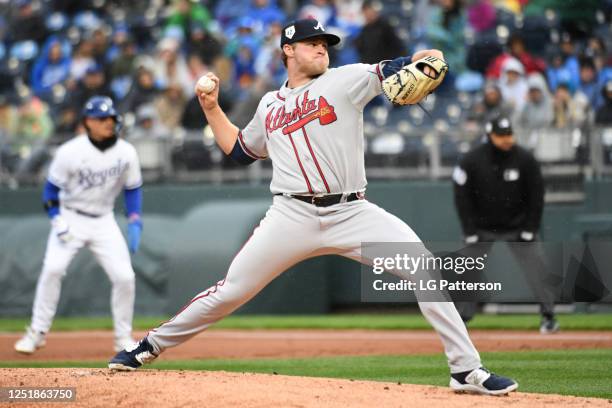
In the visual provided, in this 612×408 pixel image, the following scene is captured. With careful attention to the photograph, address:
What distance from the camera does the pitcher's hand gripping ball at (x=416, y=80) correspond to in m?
6.07

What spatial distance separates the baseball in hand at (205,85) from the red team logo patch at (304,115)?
1.45 feet

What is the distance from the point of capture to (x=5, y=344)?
11281 mm

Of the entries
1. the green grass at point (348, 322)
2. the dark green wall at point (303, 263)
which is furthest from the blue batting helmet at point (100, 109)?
the dark green wall at point (303, 263)

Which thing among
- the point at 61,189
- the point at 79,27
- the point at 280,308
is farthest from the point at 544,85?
the point at 79,27

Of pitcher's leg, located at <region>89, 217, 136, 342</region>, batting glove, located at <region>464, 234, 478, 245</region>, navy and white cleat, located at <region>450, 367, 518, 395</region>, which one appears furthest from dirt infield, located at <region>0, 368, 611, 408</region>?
batting glove, located at <region>464, 234, 478, 245</region>

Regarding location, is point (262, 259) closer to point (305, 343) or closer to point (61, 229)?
point (61, 229)

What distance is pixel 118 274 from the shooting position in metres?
10.1

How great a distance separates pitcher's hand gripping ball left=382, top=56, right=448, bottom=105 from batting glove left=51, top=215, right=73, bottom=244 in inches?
194

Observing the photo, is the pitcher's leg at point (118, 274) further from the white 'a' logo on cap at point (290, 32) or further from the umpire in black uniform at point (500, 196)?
the white 'a' logo on cap at point (290, 32)

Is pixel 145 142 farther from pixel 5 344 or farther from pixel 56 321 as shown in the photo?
pixel 5 344

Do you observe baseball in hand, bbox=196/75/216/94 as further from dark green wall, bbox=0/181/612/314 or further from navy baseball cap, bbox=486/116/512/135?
dark green wall, bbox=0/181/612/314

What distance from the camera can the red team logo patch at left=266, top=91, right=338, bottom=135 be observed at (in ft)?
21.0

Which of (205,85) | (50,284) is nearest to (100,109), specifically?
(50,284)

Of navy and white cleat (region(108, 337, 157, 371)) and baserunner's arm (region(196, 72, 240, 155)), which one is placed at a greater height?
baserunner's arm (region(196, 72, 240, 155))
